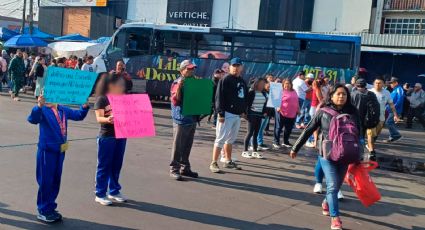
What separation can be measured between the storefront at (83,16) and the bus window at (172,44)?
2283 centimetres

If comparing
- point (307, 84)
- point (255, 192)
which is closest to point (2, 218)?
point (255, 192)

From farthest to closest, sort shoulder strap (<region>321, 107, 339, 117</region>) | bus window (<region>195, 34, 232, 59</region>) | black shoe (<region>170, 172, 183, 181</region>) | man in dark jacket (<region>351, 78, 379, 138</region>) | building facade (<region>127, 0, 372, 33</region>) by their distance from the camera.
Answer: building facade (<region>127, 0, 372, 33</region>)
bus window (<region>195, 34, 232, 59</region>)
man in dark jacket (<region>351, 78, 379, 138</region>)
black shoe (<region>170, 172, 183, 181</region>)
shoulder strap (<region>321, 107, 339, 117</region>)

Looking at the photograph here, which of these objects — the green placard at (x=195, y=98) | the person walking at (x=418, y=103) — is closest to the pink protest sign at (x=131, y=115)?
the green placard at (x=195, y=98)

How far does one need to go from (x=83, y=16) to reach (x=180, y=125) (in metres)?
39.6

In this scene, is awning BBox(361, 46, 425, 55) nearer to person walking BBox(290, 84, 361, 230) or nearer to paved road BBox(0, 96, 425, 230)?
paved road BBox(0, 96, 425, 230)

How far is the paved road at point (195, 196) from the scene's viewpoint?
5.36 m

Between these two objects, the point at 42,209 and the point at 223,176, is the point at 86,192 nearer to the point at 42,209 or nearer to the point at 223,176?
the point at 42,209

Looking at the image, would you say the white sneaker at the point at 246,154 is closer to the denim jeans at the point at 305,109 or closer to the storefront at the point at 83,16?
the denim jeans at the point at 305,109

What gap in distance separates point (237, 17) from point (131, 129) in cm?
3245

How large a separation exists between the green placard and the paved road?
107 centimetres

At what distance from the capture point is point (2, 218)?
16.5 ft

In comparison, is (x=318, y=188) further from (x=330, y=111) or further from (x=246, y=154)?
(x=246, y=154)

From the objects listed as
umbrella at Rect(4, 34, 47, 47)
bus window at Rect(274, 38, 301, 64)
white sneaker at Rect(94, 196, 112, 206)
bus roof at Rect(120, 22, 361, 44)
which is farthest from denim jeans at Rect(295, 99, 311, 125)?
umbrella at Rect(4, 34, 47, 47)

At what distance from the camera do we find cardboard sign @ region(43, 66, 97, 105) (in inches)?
191
